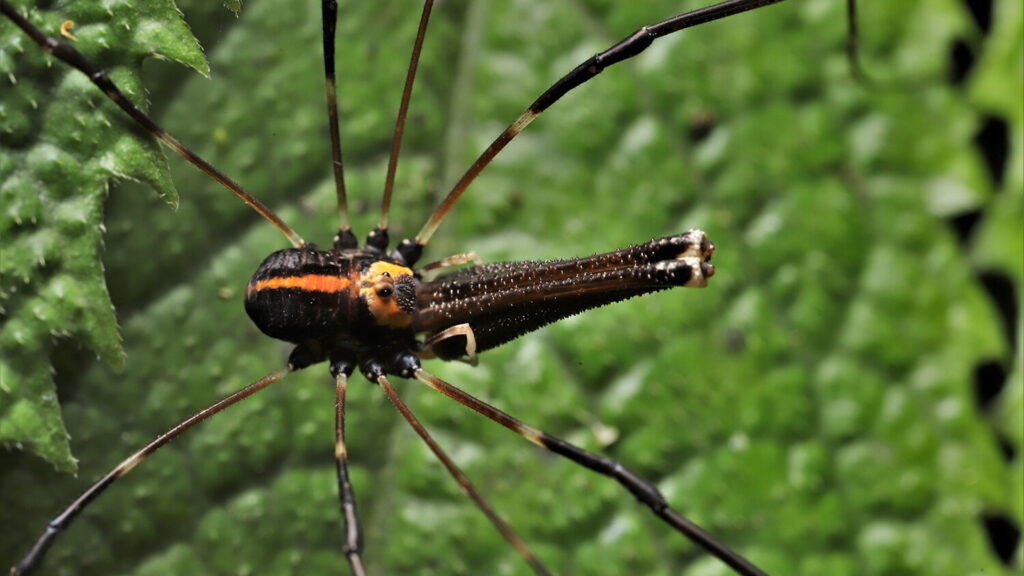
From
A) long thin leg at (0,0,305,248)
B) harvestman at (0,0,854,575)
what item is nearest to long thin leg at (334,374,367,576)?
harvestman at (0,0,854,575)

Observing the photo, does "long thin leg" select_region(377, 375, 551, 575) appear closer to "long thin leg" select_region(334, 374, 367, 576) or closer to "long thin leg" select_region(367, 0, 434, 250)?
"long thin leg" select_region(334, 374, 367, 576)

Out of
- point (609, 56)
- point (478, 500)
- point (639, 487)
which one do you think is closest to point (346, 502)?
point (478, 500)

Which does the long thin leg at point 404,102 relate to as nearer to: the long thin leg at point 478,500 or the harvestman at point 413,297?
the harvestman at point 413,297

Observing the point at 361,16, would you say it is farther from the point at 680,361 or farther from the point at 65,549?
the point at 65,549

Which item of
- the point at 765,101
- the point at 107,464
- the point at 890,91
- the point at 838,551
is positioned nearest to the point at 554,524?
the point at 838,551

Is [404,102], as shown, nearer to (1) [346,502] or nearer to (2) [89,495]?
(1) [346,502]

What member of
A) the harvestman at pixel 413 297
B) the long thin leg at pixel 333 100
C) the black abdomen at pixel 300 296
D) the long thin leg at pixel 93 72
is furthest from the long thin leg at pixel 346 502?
the long thin leg at pixel 93 72
